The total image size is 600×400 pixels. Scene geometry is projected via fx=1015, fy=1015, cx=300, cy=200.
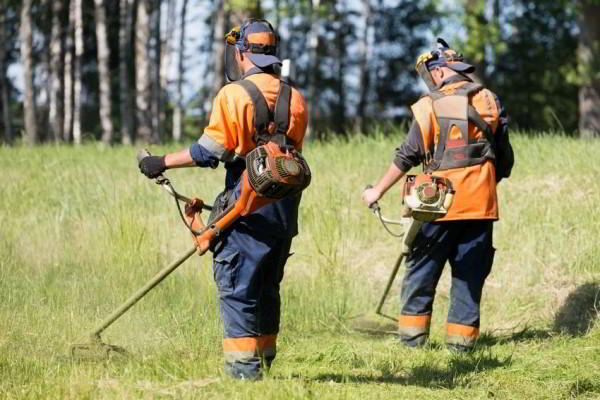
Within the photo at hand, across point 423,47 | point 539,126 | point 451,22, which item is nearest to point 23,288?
point 451,22

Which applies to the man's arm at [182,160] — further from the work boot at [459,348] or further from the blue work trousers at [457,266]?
the work boot at [459,348]

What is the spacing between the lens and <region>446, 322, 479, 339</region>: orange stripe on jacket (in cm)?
693

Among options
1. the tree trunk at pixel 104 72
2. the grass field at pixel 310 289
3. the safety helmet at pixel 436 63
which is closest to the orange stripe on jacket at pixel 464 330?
the grass field at pixel 310 289

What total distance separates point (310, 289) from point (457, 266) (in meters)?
2.04

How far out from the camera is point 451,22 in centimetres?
1986

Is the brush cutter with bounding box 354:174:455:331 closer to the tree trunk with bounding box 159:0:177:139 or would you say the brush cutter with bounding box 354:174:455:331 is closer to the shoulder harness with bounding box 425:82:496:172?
the shoulder harness with bounding box 425:82:496:172

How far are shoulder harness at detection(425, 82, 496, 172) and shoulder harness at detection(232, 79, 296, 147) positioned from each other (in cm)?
153

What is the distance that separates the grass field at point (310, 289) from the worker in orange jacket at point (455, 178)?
0.31 m

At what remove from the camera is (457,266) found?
696cm

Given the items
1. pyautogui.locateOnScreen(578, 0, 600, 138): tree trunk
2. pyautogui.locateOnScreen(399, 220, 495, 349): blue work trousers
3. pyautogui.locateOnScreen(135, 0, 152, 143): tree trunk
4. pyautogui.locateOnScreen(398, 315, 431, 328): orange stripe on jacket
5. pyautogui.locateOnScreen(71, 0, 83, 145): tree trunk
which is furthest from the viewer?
pyautogui.locateOnScreen(71, 0, 83, 145): tree trunk

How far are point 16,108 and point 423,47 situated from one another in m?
19.1

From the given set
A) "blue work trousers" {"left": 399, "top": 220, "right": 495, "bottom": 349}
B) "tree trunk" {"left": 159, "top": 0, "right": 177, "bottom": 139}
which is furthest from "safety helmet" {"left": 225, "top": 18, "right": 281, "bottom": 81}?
"tree trunk" {"left": 159, "top": 0, "right": 177, "bottom": 139}

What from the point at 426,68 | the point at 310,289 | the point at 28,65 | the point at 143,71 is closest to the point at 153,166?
the point at 426,68

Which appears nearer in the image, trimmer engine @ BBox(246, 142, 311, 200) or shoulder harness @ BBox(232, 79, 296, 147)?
trimmer engine @ BBox(246, 142, 311, 200)
